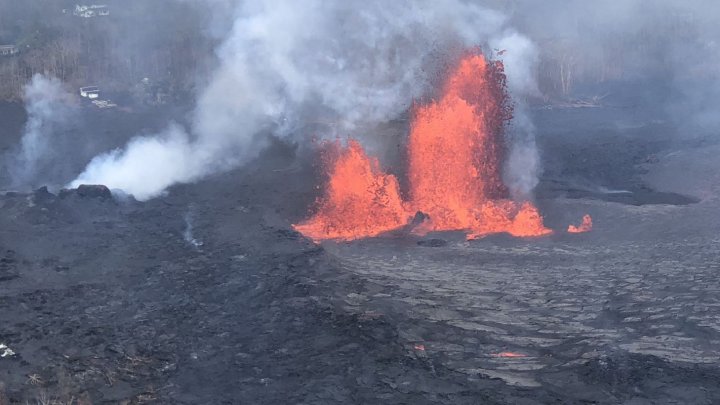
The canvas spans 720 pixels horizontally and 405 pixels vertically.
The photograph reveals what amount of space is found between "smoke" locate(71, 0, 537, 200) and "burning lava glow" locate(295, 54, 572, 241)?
99.9 inches

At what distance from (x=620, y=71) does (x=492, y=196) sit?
30417 millimetres

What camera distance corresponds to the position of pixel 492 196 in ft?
83.3

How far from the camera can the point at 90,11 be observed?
179 feet

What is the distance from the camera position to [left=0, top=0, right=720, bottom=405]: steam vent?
14555 mm

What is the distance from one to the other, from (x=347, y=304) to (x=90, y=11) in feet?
149

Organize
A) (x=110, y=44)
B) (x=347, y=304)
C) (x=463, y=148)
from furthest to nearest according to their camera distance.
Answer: (x=110, y=44), (x=463, y=148), (x=347, y=304)

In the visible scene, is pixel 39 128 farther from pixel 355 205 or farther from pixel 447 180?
pixel 447 180

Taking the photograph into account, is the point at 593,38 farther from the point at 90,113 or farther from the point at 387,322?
the point at 387,322

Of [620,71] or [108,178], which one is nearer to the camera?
[108,178]

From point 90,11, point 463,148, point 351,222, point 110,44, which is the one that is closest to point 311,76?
point 463,148

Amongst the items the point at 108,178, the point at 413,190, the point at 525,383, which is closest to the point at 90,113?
the point at 108,178

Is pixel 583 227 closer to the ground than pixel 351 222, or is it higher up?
closer to the ground

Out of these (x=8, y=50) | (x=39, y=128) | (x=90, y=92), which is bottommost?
(x=39, y=128)

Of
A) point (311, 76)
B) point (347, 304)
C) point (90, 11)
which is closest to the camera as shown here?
point (347, 304)
